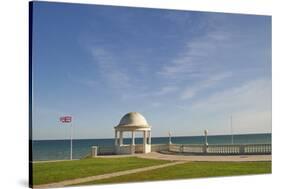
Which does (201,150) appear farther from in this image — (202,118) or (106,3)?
(106,3)

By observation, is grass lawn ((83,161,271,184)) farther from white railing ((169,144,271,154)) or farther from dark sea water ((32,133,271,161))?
dark sea water ((32,133,271,161))

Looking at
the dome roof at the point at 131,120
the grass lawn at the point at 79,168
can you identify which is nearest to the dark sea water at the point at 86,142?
the grass lawn at the point at 79,168

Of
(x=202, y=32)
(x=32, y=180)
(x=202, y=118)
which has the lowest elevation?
(x=32, y=180)

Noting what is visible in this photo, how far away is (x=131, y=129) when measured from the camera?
13555mm

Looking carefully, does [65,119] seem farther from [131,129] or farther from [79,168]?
[131,129]

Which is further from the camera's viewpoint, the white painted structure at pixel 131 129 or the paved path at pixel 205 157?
the paved path at pixel 205 157

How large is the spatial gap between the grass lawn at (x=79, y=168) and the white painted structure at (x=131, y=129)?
0.75 ft

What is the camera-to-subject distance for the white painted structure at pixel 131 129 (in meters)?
13.3

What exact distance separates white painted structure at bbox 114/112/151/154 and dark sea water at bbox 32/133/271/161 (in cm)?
12

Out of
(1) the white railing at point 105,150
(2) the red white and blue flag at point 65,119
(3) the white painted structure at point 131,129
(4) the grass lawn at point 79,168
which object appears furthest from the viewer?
(3) the white painted structure at point 131,129

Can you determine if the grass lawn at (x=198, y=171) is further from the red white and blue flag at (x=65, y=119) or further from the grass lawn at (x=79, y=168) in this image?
the red white and blue flag at (x=65, y=119)

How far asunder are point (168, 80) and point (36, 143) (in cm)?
296
